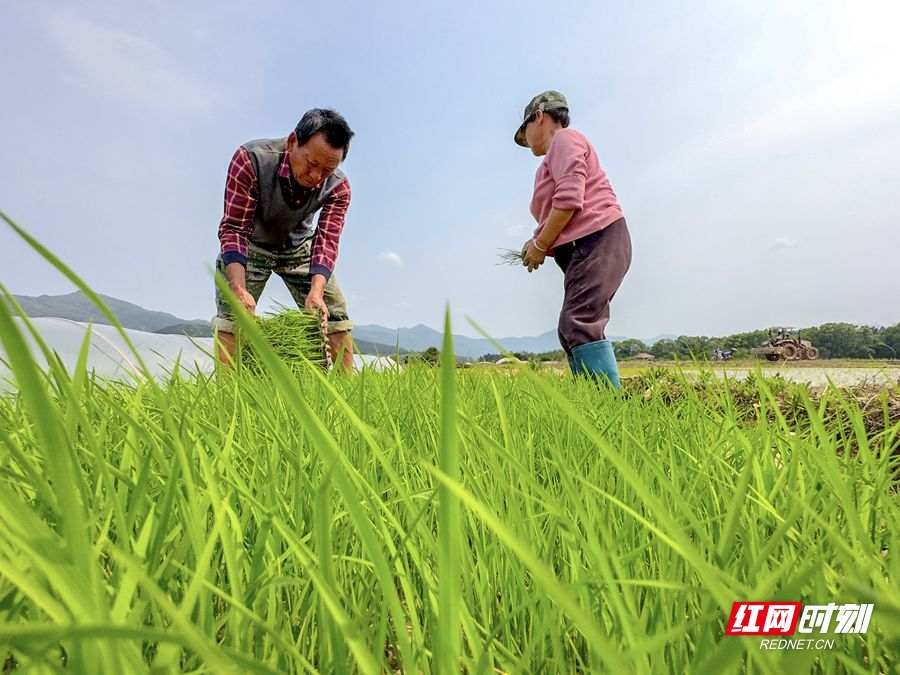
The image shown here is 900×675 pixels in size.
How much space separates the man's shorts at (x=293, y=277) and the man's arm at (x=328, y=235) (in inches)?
6.5

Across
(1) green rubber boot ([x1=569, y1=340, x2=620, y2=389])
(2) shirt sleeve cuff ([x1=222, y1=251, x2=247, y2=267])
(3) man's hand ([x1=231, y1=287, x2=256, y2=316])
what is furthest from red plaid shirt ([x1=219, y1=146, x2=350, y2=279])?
(1) green rubber boot ([x1=569, y1=340, x2=620, y2=389])

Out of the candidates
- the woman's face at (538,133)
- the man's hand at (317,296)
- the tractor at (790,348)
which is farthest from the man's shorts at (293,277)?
the tractor at (790,348)

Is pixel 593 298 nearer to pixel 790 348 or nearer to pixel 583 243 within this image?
pixel 583 243

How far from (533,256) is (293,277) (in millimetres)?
1882

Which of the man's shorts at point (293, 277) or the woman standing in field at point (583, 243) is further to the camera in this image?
the man's shorts at point (293, 277)

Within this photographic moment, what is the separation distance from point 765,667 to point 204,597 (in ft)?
1.24

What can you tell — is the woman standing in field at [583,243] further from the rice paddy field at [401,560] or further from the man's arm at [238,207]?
the man's arm at [238,207]

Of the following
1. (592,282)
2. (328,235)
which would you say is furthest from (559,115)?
(328,235)

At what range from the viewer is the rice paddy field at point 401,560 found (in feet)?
0.85

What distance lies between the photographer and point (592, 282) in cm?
242

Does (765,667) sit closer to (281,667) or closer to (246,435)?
(281,667)

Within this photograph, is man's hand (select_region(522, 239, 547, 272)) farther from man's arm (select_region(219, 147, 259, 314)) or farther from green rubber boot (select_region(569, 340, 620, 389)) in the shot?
man's arm (select_region(219, 147, 259, 314))

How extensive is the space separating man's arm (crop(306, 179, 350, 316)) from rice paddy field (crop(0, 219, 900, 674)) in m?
2.37

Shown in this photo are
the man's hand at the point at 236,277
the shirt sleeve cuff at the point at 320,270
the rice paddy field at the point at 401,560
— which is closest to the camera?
the rice paddy field at the point at 401,560
